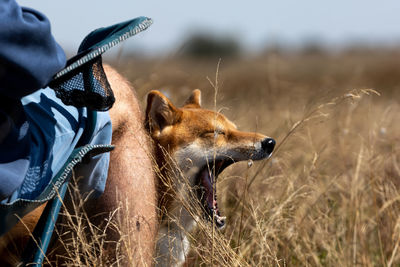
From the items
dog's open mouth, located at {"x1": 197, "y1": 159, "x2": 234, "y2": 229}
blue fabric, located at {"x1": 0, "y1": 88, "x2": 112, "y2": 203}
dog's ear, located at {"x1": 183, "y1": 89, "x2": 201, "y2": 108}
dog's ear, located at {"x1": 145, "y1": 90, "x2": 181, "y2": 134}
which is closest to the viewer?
blue fabric, located at {"x1": 0, "y1": 88, "x2": 112, "y2": 203}

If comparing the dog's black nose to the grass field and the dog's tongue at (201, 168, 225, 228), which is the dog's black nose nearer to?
the grass field

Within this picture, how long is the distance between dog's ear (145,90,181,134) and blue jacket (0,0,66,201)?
40.1 inches

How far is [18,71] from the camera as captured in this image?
1.88m

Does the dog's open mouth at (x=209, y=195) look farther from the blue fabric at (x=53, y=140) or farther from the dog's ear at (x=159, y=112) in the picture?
the blue fabric at (x=53, y=140)

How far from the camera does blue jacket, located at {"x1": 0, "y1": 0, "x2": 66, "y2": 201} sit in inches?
73.1

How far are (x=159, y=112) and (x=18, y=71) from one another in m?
1.27

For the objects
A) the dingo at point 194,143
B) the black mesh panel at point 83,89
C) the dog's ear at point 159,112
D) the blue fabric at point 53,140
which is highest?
the black mesh panel at point 83,89

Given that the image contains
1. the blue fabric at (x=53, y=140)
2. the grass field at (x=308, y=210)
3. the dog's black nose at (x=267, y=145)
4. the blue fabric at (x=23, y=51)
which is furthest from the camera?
the dog's black nose at (x=267, y=145)

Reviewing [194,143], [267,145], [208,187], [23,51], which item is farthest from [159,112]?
[23,51]

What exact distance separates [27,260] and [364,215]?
2065 millimetres

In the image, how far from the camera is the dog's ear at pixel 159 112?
3.02 meters

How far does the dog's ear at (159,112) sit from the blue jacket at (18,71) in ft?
3.34

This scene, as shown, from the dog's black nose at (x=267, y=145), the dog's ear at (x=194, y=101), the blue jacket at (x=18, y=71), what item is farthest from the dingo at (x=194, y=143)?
the blue jacket at (x=18, y=71)

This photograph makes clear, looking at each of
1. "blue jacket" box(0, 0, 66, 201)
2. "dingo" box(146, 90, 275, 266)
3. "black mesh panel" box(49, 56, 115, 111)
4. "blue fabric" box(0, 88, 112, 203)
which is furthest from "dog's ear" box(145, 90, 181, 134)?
"blue jacket" box(0, 0, 66, 201)
